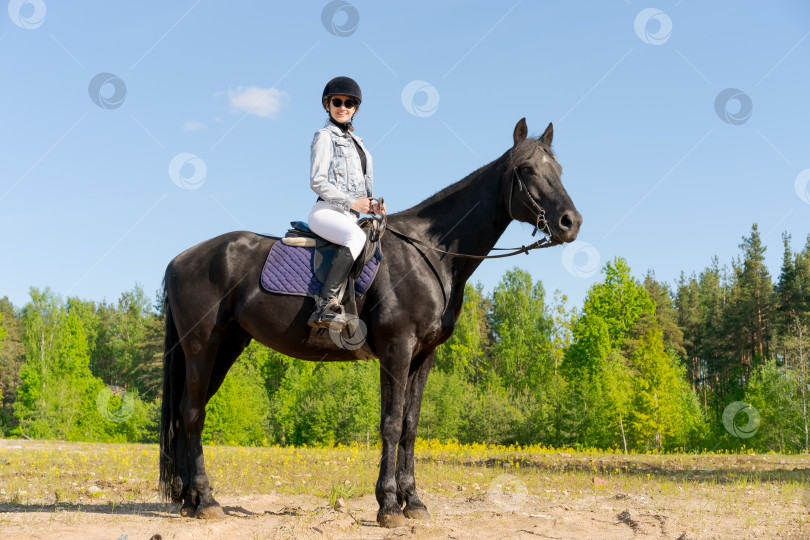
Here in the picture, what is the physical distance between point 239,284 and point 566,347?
42026mm

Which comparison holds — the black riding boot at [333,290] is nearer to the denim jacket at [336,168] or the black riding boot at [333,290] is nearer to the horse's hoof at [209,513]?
the denim jacket at [336,168]

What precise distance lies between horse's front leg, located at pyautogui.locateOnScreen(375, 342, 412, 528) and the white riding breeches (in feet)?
3.61

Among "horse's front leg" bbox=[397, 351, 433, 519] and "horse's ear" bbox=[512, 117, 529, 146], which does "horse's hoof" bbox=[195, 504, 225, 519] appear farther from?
"horse's ear" bbox=[512, 117, 529, 146]

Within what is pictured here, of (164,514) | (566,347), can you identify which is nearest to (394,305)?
(164,514)

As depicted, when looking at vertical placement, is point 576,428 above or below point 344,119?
below

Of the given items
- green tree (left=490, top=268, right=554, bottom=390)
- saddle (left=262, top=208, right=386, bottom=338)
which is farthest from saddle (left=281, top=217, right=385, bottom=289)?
green tree (left=490, top=268, right=554, bottom=390)

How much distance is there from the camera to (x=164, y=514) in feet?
21.7

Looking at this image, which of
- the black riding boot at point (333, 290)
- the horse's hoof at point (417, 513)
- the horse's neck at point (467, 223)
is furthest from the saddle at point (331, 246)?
the horse's hoof at point (417, 513)

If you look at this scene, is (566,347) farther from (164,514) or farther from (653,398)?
(164,514)

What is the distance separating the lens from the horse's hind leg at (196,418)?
6469mm

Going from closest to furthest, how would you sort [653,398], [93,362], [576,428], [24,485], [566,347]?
[24,485], [653,398], [576,428], [566,347], [93,362]

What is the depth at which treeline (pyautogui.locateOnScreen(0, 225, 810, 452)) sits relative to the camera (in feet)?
114

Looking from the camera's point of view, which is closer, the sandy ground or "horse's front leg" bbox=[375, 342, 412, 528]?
the sandy ground

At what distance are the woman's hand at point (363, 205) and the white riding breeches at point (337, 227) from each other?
139 millimetres
